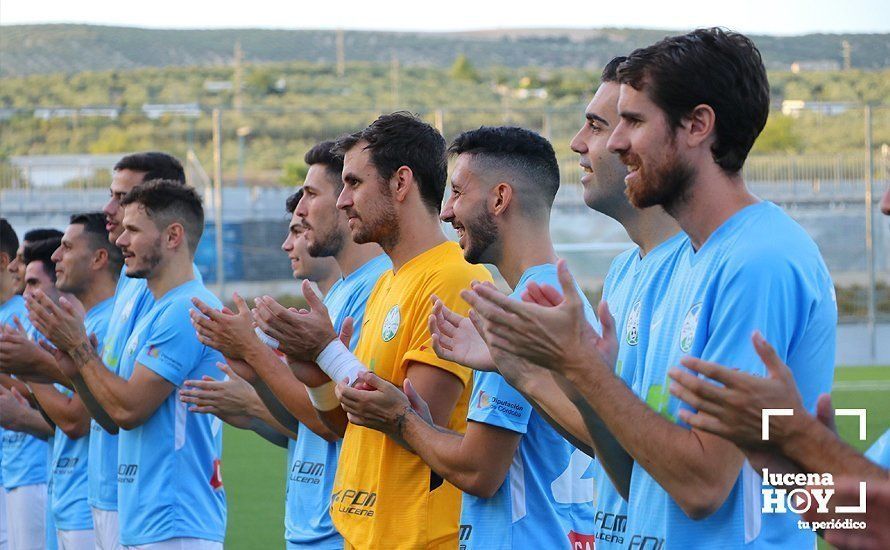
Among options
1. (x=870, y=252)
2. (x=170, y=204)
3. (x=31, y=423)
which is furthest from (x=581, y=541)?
(x=870, y=252)

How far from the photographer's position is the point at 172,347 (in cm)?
557

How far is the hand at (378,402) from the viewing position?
11.9 ft

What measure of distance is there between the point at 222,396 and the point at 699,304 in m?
2.79

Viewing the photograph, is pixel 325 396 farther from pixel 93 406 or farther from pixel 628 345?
pixel 93 406

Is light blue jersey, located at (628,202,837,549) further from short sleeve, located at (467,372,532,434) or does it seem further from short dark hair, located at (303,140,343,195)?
short dark hair, located at (303,140,343,195)

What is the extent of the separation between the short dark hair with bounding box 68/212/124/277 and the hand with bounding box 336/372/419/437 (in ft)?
12.2

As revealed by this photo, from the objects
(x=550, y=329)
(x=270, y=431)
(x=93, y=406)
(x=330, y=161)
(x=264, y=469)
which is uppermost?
(x=330, y=161)

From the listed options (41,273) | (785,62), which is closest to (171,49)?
(785,62)

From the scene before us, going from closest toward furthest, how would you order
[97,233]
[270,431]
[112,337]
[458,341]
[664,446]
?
[664,446], [458,341], [270,431], [112,337], [97,233]

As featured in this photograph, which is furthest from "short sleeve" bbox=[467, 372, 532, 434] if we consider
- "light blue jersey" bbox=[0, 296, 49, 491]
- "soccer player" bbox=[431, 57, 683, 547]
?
"light blue jersey" bbox=[0, 296, 49, 491]

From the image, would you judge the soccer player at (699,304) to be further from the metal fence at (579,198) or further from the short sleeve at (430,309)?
the metal fence at (579,198)

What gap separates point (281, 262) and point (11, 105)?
163ft

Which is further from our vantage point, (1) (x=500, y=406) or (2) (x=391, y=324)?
(2) (x=391, y=324)

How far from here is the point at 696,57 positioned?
271cm
